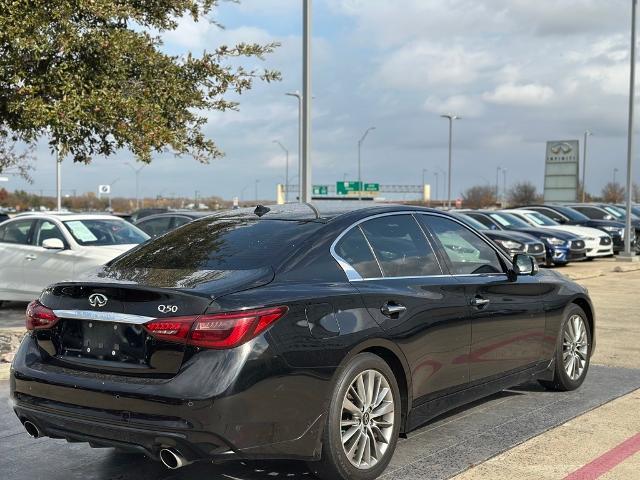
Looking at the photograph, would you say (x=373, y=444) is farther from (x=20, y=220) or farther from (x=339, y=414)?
(x=20, y=220)

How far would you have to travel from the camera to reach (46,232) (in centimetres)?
1169

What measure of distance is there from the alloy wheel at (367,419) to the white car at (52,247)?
7.45 metres

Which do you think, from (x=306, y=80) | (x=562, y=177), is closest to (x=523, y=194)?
(x=562, y=177)

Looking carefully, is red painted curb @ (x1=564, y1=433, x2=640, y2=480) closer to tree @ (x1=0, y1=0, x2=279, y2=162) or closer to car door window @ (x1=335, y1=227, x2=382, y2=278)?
car door window @ (x1=335, y1=227, x2=382, y2=278)

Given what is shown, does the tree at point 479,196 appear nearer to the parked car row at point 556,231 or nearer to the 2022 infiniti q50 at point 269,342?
the parked car row at point 556,231

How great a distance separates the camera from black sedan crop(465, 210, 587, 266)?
20.0 metres

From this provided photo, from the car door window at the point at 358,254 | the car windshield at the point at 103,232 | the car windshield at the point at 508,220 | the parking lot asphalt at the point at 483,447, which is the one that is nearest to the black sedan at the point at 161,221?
the car windshield at the point at 103,232

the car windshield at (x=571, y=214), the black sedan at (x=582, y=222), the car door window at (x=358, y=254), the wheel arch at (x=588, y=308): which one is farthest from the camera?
the car windshield at (x=571, y=214)

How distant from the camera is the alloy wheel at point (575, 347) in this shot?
6.41m

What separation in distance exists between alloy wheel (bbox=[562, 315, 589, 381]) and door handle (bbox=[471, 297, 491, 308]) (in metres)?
1.38

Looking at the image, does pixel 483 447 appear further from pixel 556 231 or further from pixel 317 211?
pixel 556 231

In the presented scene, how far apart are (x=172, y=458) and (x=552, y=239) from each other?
58.7 feet

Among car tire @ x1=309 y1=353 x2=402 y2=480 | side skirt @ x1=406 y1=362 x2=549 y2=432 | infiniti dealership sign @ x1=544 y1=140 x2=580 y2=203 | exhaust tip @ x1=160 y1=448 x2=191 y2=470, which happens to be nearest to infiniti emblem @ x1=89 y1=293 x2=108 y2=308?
exhaust tip @ x1=160 y1=448 x2=191 y2=470

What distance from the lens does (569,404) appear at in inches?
238
